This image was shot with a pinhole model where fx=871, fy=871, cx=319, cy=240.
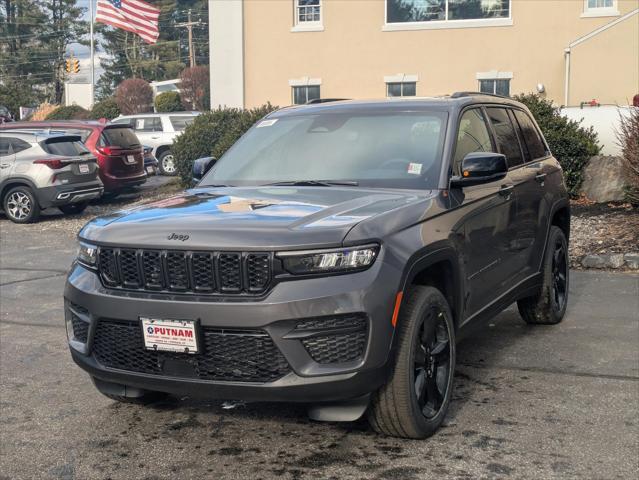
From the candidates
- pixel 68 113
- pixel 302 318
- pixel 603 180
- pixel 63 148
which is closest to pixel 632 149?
pixel 603 180

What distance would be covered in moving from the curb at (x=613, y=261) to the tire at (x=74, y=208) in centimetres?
1063

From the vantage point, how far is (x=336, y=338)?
404 cm

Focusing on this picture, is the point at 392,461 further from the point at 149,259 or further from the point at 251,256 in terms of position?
the point at 149,259

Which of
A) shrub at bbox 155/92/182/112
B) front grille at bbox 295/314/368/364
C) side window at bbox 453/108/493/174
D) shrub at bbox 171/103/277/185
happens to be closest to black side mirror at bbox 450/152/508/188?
side window at bbox 453/108/493/174

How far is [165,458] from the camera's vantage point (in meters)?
4.40

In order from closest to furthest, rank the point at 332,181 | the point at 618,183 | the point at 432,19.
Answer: the point at 332,181
the point at 618,183
the point at 432,19

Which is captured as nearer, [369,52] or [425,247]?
[425,247]

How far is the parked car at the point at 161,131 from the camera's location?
2497cm

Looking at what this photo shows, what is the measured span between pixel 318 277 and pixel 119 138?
15.4 meters

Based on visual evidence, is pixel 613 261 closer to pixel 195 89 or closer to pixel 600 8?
pixel 600 8

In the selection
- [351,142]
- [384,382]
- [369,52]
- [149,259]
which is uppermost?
[369,52]

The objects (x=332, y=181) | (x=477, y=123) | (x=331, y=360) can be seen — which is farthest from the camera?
(x=477, y=123)

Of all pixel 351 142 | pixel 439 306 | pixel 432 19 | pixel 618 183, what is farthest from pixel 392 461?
pixel 432 19

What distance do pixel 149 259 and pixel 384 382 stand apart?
129 cm
